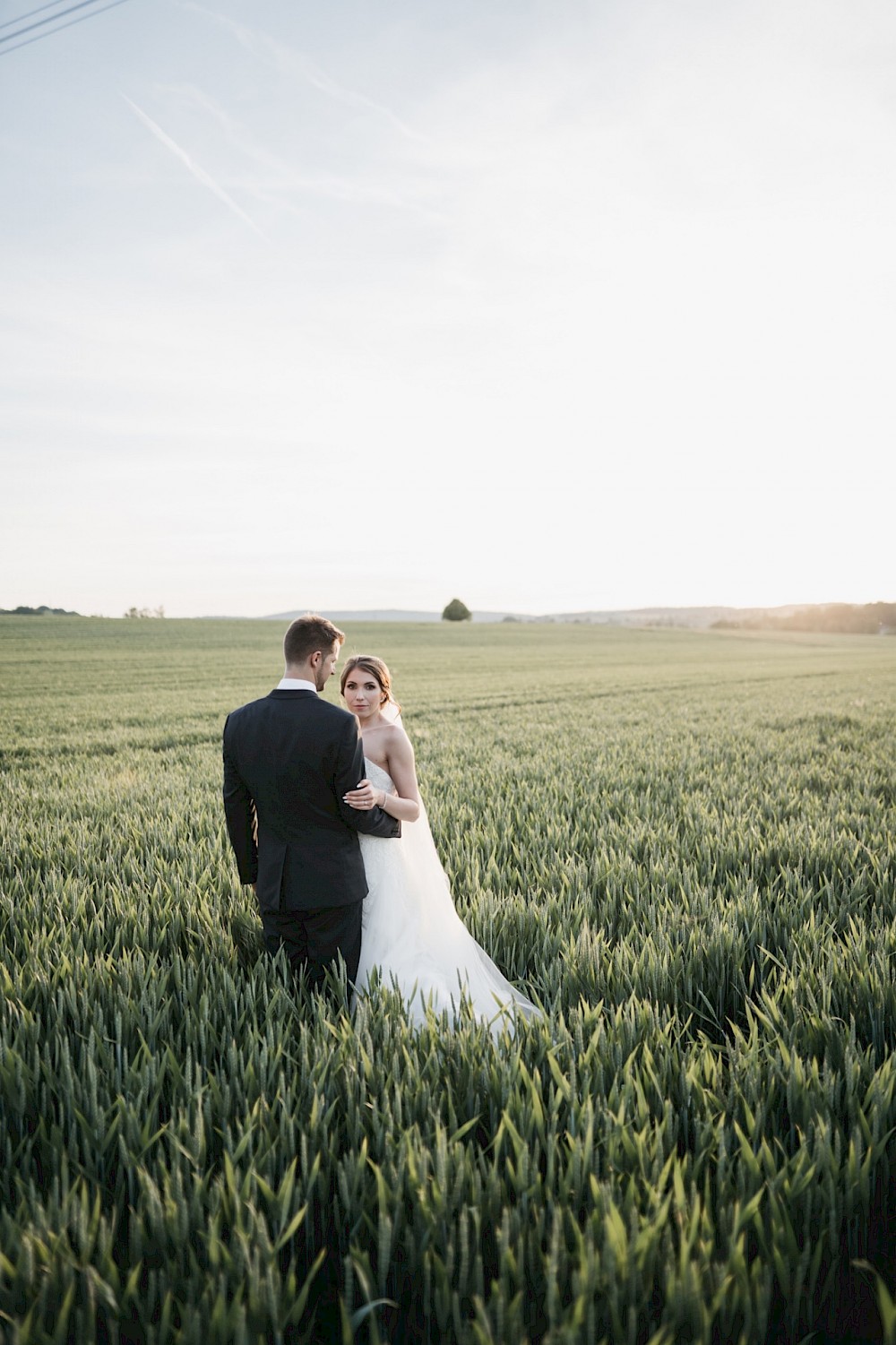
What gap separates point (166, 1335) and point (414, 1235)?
63 centimetres

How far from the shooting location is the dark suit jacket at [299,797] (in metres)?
3.05

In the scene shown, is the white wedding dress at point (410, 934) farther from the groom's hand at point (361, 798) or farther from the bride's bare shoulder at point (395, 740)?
the groom's hand at point (361, 798)

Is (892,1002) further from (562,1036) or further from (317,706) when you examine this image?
(317,706)

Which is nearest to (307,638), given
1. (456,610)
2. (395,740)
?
(395,740)

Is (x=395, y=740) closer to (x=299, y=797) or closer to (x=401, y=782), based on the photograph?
(x=401, y=782)

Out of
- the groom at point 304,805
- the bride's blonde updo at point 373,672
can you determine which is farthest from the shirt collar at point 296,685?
the bride's blonde updo at point 373,672

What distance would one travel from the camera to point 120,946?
3.98 metres

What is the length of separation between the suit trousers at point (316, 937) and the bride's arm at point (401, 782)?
0.50m

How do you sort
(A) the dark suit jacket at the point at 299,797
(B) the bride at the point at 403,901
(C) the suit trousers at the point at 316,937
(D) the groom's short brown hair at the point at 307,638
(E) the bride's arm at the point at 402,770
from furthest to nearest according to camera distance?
(E) the bride's arm at the point at 402,770
(B) the bride at the point at 403,901
(C) the suit trousers at the point at 316,937
(D) the groom's short brown hair at the point at 307,638
(A) the dark suit jacket at the point at 299,797

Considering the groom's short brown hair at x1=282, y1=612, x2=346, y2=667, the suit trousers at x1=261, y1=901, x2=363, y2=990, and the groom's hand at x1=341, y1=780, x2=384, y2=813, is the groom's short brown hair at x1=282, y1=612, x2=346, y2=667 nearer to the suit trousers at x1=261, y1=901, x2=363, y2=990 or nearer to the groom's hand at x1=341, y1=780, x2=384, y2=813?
the groom's hand at x1=341, y1=780, x2=384, y2=813

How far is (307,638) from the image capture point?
10.5 feet

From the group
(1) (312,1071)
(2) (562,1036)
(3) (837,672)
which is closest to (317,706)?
(1) (312,1071)

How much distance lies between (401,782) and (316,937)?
897 mm

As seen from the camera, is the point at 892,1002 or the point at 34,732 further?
the point at 34,732
